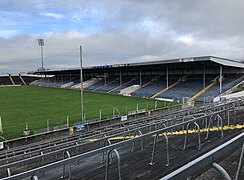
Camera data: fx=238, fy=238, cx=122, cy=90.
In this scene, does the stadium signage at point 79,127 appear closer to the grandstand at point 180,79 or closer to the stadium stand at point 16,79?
the grandstand at point 180,79

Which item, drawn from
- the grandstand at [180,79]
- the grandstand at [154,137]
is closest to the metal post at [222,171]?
the grandstand at [154,137]

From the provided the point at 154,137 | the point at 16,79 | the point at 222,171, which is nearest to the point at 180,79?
the point at 154,137

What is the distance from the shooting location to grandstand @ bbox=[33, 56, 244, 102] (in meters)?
33.2

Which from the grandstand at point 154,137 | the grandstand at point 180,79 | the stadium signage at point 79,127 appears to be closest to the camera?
the grandstand at point 154,137

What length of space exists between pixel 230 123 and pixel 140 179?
618cm

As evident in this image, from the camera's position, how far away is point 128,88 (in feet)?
147

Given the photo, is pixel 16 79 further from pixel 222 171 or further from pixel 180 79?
pixel 222 171

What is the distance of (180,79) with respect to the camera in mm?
42969

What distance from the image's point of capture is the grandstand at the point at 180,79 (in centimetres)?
3319

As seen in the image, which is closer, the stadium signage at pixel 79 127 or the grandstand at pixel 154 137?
the grandstand at pixel 154 137

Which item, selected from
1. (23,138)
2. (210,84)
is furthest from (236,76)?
(23,138)

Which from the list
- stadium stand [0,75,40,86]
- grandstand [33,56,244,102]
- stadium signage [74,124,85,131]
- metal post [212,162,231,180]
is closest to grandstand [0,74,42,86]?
stadium stand [0,75,40,86]

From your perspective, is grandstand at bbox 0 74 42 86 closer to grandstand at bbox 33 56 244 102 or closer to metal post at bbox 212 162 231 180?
grandstand at bbox 33 56 244 102

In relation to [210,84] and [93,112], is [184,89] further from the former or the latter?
[93,112]
